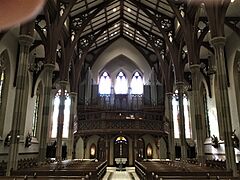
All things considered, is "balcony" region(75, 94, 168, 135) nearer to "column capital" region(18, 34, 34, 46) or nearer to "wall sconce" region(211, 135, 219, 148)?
"wall sconce" region(211, 135, 219, 148)

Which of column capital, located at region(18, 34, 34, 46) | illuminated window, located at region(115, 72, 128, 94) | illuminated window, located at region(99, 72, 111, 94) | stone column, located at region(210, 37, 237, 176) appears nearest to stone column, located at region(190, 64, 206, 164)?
stone column, located at region(210, 37, 237, 176)

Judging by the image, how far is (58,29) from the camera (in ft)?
51.0

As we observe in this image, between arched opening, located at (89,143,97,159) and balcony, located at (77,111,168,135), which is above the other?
balcony, located at (77,111,168,135)

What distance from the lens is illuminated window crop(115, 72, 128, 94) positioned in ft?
92.7

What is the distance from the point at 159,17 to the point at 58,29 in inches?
375

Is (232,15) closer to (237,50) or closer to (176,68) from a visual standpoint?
(237,50)

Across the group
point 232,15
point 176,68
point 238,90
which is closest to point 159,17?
point 176,68

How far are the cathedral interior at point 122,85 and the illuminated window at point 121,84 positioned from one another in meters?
0.12

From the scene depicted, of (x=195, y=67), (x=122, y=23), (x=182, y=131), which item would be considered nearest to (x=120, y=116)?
(x=182, y=131)

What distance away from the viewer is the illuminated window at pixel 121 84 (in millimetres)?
28266

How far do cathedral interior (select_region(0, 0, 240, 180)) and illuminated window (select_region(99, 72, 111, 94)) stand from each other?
0.12 m

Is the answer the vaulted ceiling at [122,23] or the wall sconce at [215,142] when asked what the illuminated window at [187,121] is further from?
the vaulted ceiling at [122,23]

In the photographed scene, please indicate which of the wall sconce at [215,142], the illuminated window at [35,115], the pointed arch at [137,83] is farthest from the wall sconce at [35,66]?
the wall sconce at [215,142]

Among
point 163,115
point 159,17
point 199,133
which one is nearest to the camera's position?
point 199,133
